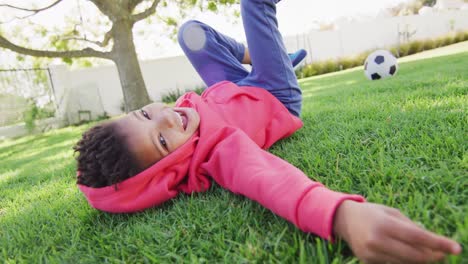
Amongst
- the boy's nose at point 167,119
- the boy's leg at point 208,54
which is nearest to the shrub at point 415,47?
the boy's leg at point 208,54

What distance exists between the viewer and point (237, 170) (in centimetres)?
118

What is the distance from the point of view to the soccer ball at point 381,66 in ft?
15.1

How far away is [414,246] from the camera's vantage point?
2.22 ft

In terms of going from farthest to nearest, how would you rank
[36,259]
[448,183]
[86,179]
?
[86,179]
[36,259]
[448,183]

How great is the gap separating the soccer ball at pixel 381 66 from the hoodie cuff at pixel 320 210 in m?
4.34

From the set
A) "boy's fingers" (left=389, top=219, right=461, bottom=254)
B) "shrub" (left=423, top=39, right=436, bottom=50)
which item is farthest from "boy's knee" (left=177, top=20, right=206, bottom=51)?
"shrub" (left=423, top=39, right=436, bottom=50)

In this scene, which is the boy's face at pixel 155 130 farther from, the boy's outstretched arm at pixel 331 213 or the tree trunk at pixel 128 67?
the tree trunk at pixel 128 67

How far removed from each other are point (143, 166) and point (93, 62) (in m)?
13.7

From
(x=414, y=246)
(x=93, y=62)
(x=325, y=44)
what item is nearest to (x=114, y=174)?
(x=414, y=246)

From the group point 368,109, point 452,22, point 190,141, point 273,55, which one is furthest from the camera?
point 452,22

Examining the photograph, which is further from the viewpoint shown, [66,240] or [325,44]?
[325,44]

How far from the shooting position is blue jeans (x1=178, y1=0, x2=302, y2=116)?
2.00 m

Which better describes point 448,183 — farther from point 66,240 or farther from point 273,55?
point 66,240

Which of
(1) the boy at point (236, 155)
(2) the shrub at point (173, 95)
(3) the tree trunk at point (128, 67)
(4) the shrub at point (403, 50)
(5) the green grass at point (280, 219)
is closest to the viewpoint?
(1) the boy at point (236, 155)
